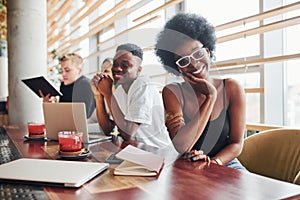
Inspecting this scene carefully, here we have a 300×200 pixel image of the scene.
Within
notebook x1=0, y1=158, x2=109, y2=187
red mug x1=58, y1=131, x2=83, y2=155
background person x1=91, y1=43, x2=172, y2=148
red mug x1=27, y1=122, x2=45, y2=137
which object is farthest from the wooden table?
red mug x1=27, y1=122, x2=45, y2=137

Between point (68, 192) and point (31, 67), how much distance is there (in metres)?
2.45

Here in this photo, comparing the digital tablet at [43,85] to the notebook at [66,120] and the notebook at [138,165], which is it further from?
the notebook at [138,165]

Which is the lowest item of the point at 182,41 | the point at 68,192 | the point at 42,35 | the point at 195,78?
the point at 68,192

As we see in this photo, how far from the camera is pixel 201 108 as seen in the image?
4.55 feet

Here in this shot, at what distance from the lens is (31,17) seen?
300 centimetres

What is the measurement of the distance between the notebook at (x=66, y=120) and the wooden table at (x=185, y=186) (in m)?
0.45

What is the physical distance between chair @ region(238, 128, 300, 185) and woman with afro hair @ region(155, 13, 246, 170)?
0.62ft

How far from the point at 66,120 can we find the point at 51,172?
62cm

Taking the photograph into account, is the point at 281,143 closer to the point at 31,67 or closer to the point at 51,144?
the point at 51,144

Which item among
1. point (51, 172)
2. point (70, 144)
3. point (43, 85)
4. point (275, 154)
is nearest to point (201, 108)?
point (275, 154)

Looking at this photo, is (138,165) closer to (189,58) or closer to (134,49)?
(189,58)

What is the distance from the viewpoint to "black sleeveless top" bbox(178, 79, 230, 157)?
146 cm

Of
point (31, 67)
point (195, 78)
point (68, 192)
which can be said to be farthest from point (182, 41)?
point (31, 67)

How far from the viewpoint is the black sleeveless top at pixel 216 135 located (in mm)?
1457
